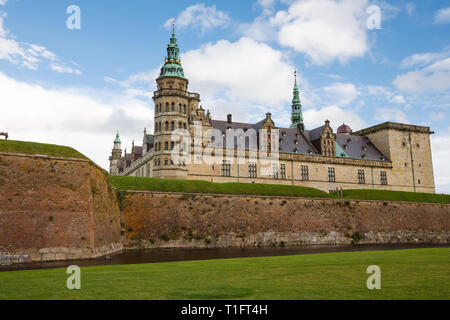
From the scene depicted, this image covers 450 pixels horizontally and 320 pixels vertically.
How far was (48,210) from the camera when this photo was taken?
2520cm

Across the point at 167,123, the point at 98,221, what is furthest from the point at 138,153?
the point at 98,221

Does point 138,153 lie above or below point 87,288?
above

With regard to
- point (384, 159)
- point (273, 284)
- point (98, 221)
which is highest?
point (384, 159)

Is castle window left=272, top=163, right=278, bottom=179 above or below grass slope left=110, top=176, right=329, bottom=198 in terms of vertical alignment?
above

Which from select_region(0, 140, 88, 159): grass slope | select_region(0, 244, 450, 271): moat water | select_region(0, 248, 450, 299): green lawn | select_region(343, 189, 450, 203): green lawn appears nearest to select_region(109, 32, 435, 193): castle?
select_region(343, 189, 450, 203): green lawn

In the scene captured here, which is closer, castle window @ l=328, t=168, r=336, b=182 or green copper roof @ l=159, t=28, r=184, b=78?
green copper roof @ l=159, t=28, r=184, b=78

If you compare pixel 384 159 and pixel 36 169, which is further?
pixel 384 159

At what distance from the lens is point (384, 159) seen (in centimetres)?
6669

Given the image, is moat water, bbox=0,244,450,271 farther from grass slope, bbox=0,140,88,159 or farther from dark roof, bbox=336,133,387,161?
dark roof, bbox=336,133,387,161

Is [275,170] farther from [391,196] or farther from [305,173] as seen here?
[391,196]

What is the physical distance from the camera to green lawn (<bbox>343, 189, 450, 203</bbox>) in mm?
49125
